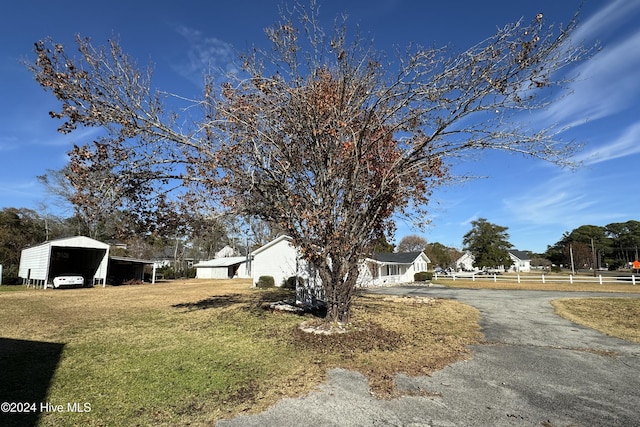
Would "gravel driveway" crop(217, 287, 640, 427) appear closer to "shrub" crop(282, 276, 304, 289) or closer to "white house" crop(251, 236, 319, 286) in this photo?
"shrub" crop(282, 276, 304, 289)

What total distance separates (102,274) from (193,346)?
24694 millimetres

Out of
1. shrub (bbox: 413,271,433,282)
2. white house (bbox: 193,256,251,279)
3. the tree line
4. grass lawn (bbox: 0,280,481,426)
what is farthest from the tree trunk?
the tree line

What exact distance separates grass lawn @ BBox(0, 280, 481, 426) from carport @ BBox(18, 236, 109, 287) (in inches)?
589

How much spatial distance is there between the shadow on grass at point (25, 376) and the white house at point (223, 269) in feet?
140

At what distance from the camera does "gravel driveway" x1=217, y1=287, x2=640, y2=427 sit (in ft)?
12.6

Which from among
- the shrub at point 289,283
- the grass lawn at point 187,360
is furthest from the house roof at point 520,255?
the grass lawn at point 187,360

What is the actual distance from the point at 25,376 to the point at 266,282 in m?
21.7

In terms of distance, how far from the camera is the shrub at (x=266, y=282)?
87.0 feet

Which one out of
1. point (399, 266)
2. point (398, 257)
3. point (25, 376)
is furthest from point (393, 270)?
point (25, 376)

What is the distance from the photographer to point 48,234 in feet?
118

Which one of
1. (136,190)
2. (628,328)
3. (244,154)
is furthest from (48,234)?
(628,328)

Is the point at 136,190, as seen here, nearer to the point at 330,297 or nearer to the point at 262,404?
the point at 330,297

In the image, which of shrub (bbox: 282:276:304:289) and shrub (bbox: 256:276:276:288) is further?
shrub (bbox: 256:276:276:288)

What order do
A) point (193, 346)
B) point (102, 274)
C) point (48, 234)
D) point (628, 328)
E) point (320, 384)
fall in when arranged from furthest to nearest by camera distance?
1. point (48, 234)
2. point (102, 274)
3. point (628, 328)
4. point (193, 346)
5. point (320, 384)
